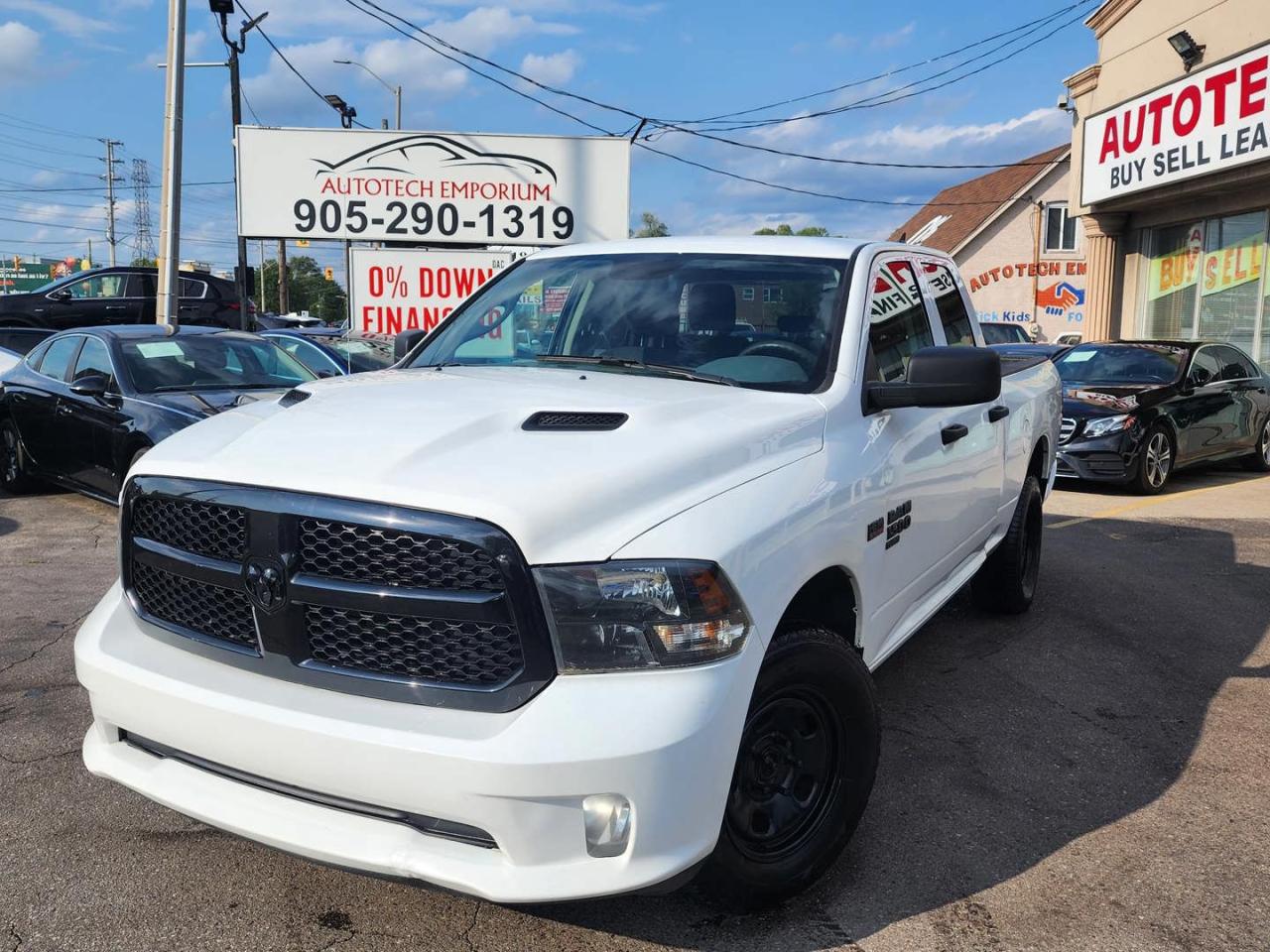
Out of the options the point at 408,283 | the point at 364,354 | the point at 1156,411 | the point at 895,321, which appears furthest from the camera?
the point at 408,283

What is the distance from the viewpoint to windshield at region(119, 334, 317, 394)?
26.6ft

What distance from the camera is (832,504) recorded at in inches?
117

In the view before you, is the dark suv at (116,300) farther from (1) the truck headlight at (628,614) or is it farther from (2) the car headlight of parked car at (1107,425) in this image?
(1) the truck headlight at (628,614)

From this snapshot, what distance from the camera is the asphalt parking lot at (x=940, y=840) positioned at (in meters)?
2.80

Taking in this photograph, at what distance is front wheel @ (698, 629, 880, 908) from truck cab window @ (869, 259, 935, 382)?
1.17 meters

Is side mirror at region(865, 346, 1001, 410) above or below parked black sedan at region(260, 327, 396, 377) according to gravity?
above

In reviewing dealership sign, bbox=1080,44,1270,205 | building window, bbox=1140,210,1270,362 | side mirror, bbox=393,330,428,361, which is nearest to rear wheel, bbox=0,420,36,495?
side mirror, bbox=393,330,428,361

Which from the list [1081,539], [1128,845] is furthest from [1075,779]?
[1081,539]

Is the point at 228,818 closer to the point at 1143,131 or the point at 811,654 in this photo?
the point at 811,654

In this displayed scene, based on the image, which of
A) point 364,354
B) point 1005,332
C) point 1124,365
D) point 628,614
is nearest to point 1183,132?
point 1124,365

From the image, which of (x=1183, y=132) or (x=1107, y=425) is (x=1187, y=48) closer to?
(x=1183, y=132)

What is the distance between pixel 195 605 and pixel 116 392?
601cm

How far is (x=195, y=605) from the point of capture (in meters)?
2.69

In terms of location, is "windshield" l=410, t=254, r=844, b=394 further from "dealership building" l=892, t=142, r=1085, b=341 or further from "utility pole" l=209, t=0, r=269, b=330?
"dealership building" l=892, t=142, r=1085, b=341
